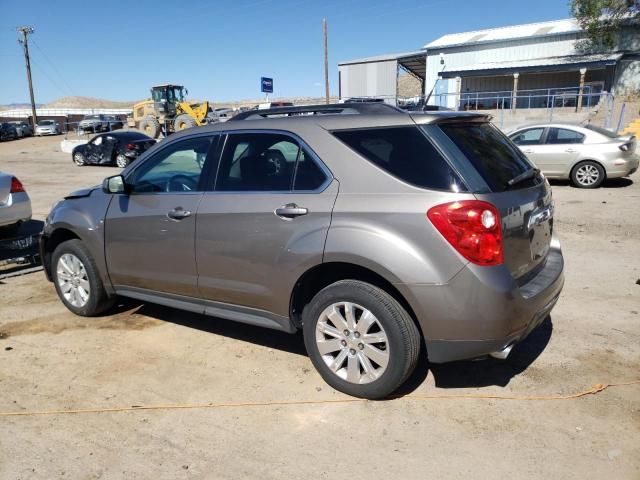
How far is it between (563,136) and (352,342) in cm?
1072

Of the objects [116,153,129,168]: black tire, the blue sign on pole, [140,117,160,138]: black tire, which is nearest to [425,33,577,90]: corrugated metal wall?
the blue sign on pole

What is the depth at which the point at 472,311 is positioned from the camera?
9.82ft

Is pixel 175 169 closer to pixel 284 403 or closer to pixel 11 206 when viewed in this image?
pixel 284 403

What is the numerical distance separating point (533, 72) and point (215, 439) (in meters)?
37.3

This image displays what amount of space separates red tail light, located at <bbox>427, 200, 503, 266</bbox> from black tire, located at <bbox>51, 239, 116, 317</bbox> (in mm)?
3216

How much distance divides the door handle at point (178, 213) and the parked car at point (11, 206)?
3.97 m

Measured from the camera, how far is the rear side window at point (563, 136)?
11995mm

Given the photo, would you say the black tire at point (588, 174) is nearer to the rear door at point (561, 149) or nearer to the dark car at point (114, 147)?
the rear door at point (561, 149)

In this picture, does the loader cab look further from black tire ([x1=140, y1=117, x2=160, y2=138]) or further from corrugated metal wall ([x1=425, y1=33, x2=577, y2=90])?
corrugated metal wall ([x1=425, y1=33, x2=577, y2=90])

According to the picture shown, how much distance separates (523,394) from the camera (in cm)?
346

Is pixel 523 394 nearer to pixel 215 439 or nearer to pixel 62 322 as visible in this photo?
pixel 215 439

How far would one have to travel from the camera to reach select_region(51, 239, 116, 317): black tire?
15.6ft

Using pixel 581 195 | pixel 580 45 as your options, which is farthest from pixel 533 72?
pixel 581 195

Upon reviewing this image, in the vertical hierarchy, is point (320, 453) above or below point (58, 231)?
below
